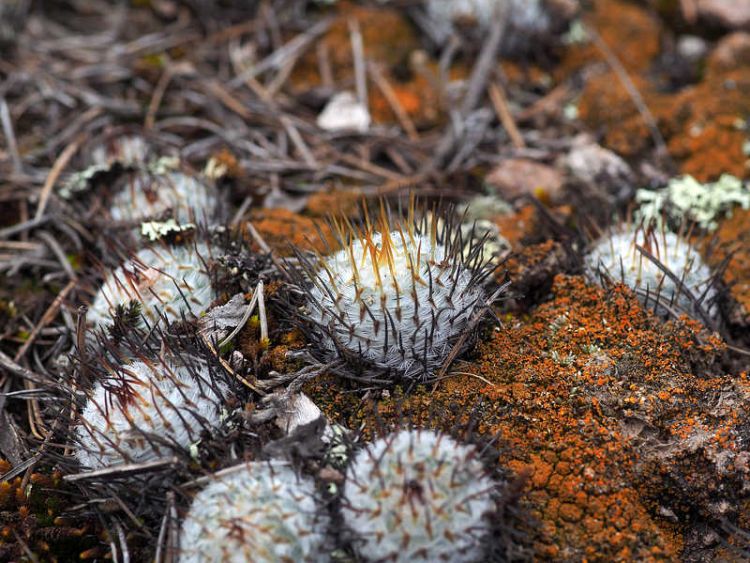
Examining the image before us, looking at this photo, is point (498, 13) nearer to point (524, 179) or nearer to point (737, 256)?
point (524, 179)

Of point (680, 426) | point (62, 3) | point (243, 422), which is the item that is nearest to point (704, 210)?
point (680, 426)

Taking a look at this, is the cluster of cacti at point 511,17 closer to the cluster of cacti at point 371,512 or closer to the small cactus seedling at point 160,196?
the small cactus seedling at point 160,196

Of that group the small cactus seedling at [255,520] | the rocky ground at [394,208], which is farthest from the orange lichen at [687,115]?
the small cactus seedling at [255,520]

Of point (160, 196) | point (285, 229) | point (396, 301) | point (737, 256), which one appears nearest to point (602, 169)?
point (737, 256)

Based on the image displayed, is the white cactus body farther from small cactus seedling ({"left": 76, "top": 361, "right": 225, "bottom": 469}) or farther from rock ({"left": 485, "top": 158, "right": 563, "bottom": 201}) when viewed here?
rock ({"left": 485, "top": 158, "right": 563, "bottom": 201})

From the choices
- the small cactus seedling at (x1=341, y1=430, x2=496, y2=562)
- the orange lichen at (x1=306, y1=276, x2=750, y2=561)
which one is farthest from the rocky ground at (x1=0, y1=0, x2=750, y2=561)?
the small cactus seedling at (x1=341, y1=430, x2=496, y2=562)

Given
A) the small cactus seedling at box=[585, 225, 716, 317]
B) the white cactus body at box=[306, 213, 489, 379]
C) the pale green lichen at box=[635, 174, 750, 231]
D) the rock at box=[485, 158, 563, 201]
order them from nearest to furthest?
the white cactus body at box=[306, 213, 489, 379] → the small cactus seedling at box=[585, 225, 716, 317] → the pale green lichen at box=[635, 174, 750, 231] → the rock at box=[485, 158, 563, 201]
